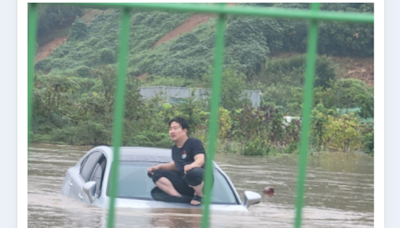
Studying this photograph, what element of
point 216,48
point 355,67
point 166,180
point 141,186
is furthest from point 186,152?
point 355,67

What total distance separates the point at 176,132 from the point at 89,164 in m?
1.20

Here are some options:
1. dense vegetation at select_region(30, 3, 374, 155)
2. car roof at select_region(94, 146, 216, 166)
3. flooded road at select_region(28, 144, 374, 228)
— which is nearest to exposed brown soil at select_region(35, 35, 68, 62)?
dense vegetation at select_region(30, 3, 374, 155)

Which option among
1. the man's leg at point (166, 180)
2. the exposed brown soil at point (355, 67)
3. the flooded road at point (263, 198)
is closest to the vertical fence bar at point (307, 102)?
the flooded road at point (263, 198)

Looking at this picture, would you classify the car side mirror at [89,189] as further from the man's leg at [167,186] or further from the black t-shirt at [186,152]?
the black t-shirt at [186,152]

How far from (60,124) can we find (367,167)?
30.9 feet

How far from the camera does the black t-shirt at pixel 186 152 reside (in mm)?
5660

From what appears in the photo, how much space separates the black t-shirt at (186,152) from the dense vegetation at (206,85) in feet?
30.4

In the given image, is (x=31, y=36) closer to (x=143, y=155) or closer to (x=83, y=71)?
(x=143, y=155)

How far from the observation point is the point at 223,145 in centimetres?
1966

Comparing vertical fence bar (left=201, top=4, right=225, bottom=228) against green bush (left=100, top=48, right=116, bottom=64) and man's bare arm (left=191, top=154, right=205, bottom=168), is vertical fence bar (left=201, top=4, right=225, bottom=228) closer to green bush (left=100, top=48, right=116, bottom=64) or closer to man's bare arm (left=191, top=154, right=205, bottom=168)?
man's bare arm (left=191, top=154, right=205, bottom=168)

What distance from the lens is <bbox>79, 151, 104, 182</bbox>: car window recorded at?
6.40m

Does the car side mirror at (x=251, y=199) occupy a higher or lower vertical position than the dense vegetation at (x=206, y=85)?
lower

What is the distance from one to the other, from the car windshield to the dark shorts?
0.40 ft

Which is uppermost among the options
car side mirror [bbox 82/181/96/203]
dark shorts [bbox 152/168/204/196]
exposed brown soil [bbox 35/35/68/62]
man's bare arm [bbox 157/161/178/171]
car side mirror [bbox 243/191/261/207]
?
exposed brown soil [bbox 35/35/68/62]
